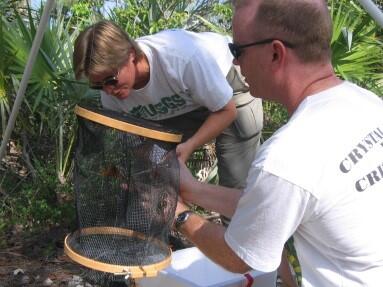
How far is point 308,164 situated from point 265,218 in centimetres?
17

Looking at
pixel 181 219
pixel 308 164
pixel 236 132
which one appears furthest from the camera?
pixel 236 132

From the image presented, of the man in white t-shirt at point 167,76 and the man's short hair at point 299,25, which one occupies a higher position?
the man's short hair at point 299,25

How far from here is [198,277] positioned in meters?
2.47

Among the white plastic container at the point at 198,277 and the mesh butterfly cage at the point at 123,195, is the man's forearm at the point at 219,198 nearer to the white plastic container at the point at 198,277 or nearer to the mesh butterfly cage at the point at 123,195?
the mesh butterfly cage at the point at 123,195

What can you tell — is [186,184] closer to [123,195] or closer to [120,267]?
[123,195]

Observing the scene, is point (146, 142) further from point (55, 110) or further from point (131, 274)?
point (55, 110)

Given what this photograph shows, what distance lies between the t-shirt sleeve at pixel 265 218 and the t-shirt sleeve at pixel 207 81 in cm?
120

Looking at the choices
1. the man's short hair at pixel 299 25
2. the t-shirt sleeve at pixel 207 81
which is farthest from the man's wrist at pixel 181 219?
the t-shirt sleeve at pixel 207 81

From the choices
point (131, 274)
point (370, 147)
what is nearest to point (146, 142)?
point (131, 274)

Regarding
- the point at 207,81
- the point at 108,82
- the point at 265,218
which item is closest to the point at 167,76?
the point at 207,81

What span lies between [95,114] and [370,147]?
2.51 feet

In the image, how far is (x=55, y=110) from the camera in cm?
402

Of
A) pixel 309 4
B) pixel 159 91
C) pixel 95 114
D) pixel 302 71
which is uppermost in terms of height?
pixel 309 4

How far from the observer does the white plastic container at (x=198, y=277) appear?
2369 mm
